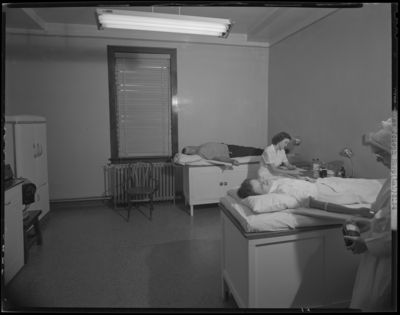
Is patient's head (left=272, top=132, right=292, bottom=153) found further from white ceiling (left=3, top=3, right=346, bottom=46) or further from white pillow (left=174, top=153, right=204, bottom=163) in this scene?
white pillow (left=174, top=153, right=204, bottom=163)

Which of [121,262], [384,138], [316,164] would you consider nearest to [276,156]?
[316,164]

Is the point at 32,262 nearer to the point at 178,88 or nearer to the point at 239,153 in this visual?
the point at 239,153

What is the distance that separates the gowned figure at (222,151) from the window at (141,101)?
1.98 ft

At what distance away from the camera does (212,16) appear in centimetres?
206

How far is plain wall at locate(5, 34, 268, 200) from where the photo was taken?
3.50 metres

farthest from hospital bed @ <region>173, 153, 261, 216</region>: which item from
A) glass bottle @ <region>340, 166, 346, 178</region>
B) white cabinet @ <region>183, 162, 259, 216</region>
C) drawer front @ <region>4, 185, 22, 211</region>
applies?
drawer front @ <region>4, 185, 22, 211</region>

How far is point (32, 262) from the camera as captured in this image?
7.50ft

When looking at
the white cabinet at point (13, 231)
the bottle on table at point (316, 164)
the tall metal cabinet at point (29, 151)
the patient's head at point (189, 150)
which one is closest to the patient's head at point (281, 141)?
the bottle on table at point (316, 164)

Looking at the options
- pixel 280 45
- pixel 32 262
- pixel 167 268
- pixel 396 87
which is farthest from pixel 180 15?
pixel 32 262

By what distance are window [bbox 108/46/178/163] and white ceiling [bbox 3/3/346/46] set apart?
316mm

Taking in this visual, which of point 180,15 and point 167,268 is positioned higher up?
point 180,15

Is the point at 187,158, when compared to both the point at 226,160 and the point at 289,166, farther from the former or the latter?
the point at 289,166

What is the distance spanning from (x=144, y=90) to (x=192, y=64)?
2.92ft

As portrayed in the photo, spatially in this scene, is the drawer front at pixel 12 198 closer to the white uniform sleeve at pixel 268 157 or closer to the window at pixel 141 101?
the window at pixel 141 101
